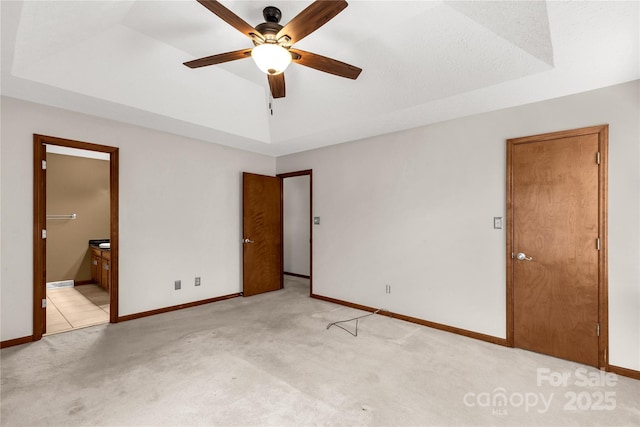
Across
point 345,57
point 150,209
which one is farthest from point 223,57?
point 150,209

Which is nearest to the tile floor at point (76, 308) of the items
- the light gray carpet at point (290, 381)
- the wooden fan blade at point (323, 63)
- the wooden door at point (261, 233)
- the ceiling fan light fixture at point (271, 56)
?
the light gray carpet at point (290, 381)

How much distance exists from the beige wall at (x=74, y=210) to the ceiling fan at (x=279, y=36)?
4878 millimetres

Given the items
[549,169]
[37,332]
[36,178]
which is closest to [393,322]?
[549,169]

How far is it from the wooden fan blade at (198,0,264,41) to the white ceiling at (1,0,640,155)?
0.60 metres

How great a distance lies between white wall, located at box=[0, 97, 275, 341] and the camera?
2.92 m

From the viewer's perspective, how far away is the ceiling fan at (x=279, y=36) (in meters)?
1.70

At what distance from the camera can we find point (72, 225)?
18.1ft

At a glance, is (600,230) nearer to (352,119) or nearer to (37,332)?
(352,119)

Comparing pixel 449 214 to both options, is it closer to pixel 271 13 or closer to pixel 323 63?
pixel 323 63

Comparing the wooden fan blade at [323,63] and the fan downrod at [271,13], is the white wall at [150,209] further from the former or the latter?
the wooden fan blade at [323,63]

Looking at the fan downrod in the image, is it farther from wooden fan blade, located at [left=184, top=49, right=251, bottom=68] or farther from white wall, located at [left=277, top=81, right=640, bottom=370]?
white wall, located at [left=277, top=81, right=640, bottom=370]

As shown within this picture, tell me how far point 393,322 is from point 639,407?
2.07 metres

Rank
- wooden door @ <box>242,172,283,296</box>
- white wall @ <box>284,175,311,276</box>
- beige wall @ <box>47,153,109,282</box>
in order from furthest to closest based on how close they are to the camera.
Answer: white wall @ <box>284,175,311,276</box>
beige wall @ <box>47,153,109,282</box>
wooden door @ <box>242,172,283,296</box>

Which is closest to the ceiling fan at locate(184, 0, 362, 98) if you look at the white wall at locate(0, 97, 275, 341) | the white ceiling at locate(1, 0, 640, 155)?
the white ceiling at locate(1, 0, 640, 155)
